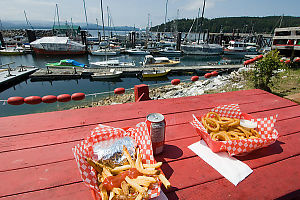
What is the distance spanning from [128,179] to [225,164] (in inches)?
36.9

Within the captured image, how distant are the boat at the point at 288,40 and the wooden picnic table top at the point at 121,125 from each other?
10.1 m

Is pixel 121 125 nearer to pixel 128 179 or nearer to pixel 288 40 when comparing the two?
pixel 128 179

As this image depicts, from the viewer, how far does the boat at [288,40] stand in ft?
30.8

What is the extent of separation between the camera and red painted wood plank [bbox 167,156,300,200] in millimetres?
1219

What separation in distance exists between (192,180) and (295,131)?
→ 1747mm

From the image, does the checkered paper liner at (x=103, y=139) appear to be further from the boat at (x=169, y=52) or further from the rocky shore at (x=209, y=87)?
the boat at (x=169, y=52)

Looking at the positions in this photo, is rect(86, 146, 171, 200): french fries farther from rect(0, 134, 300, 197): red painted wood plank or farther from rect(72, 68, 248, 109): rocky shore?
rect(72, 68, 248, 109): rocky shore

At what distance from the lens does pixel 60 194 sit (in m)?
1.20

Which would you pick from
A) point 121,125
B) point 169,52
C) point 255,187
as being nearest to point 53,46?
point 169,52

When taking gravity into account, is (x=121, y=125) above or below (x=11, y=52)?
above

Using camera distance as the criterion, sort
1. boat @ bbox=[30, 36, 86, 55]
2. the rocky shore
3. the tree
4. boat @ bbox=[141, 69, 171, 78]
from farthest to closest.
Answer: boat @ bbox=[30, 36, 86, 55] → boat @ bbox=[141, 69, 171, 78] → the rocky shore → the tree

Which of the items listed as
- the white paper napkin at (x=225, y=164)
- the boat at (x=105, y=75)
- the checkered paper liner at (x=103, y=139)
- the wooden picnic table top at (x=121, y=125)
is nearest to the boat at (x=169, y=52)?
the boat at (x=105, y=75)

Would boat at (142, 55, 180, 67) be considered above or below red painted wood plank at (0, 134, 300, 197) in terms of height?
below

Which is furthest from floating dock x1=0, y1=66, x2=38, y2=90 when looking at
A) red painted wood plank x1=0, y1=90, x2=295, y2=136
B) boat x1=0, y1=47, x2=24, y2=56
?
red painted wood plank x1=0, y1=90, x2=295, y2=136
